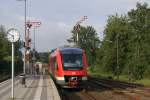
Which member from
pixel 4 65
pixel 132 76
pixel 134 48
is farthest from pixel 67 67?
pixel 134 48

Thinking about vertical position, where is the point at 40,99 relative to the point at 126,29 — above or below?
below

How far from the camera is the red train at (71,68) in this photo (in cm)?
3250

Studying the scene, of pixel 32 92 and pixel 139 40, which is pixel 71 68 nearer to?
pixel 32 92

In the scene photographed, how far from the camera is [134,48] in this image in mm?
91125

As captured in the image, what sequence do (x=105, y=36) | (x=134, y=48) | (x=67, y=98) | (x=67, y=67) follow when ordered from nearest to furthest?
(x=67, y=98)
(x=67, y=67)
(x=134, y=48)
(x=105, y=36)

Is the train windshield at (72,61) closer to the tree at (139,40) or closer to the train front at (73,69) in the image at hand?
the train front at (73,69)

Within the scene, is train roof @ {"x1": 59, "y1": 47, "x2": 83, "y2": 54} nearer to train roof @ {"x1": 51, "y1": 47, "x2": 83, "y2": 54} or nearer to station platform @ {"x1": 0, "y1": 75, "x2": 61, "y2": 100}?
train roof @ {"x1": 51, "y1": 47, "x2": 83, "y2": 54}

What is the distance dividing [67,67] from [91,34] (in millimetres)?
158702

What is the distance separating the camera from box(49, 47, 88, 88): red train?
32.5 meters

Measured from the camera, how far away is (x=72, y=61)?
33375mm

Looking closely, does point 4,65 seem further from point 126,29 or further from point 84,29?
point 84,29

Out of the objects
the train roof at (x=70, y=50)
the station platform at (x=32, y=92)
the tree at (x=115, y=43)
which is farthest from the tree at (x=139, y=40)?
the station platform at (x=32, y=92)

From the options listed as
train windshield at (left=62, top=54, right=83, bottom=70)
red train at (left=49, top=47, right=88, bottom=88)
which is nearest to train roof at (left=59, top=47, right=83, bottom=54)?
red train at (left=49, top=47, right=88, bottom=88)

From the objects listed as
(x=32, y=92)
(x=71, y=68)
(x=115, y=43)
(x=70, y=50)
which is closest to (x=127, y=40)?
(x=115, y=43)
